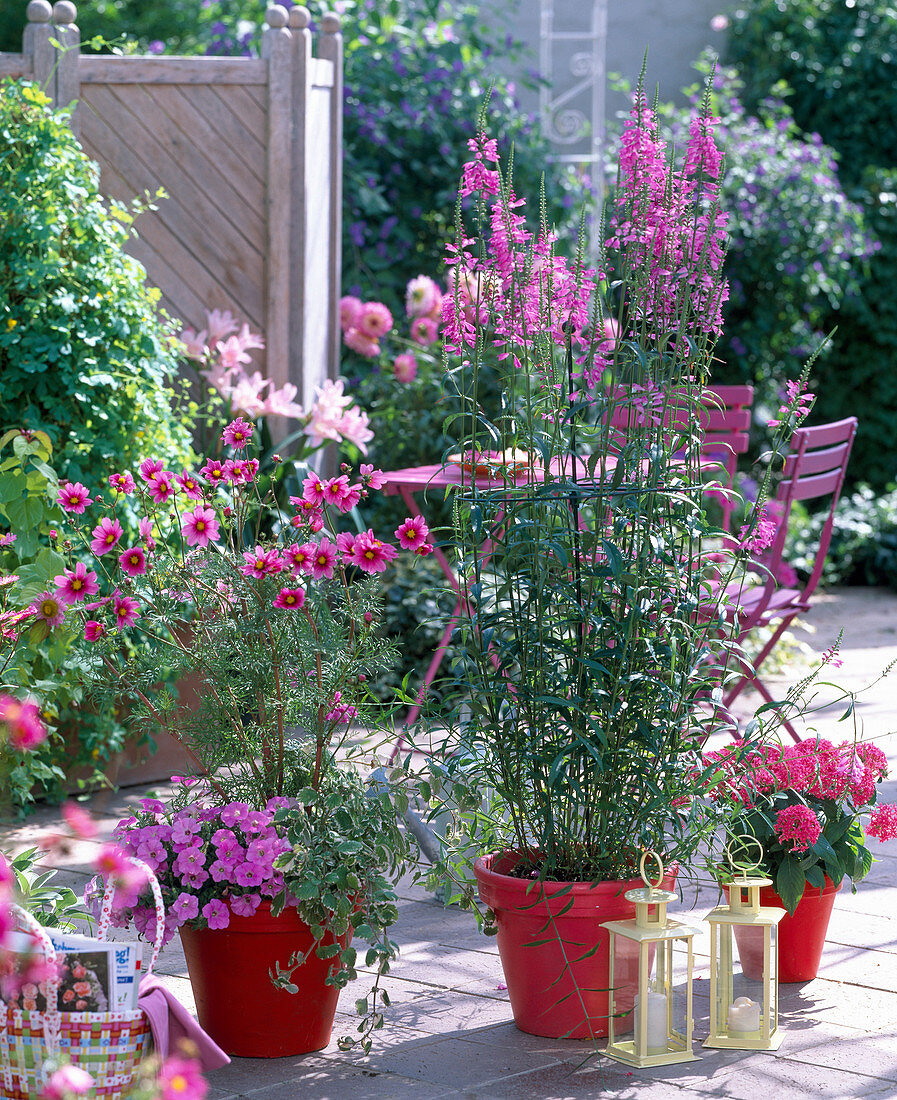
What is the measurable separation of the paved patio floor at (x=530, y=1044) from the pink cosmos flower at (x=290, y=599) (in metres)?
0.65

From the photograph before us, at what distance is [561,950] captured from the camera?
250cm

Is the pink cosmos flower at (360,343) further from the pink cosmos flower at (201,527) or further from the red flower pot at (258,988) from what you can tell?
the red flower pot at (258,988)

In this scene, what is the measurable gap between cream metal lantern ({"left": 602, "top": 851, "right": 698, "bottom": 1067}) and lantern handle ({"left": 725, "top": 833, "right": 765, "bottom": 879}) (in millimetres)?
154

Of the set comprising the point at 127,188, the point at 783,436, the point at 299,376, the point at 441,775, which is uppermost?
the point at 127,188

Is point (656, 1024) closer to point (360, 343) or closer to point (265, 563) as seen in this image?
point (265, 563)

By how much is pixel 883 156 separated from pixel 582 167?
1.99 meters

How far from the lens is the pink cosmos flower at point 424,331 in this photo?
5.77 meters

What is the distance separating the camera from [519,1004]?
8.53ft

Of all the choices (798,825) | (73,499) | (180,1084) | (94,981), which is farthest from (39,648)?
A: (180,1084)

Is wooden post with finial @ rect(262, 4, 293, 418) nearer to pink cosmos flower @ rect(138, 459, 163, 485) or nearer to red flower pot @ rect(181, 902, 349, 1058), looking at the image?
pink cosmos flower @ rect(138, 459, 163, 485)

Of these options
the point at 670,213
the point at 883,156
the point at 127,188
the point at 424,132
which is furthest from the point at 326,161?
the point at 883,156

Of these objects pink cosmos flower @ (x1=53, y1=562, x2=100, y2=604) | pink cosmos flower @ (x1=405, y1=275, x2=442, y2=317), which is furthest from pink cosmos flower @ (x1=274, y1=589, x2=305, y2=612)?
pink cosmos flower @ (x1=405, y1=275, x2=442, y2=317)

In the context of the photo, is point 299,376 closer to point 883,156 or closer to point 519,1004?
point 519,1004

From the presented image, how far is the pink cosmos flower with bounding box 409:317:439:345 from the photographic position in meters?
5.77
